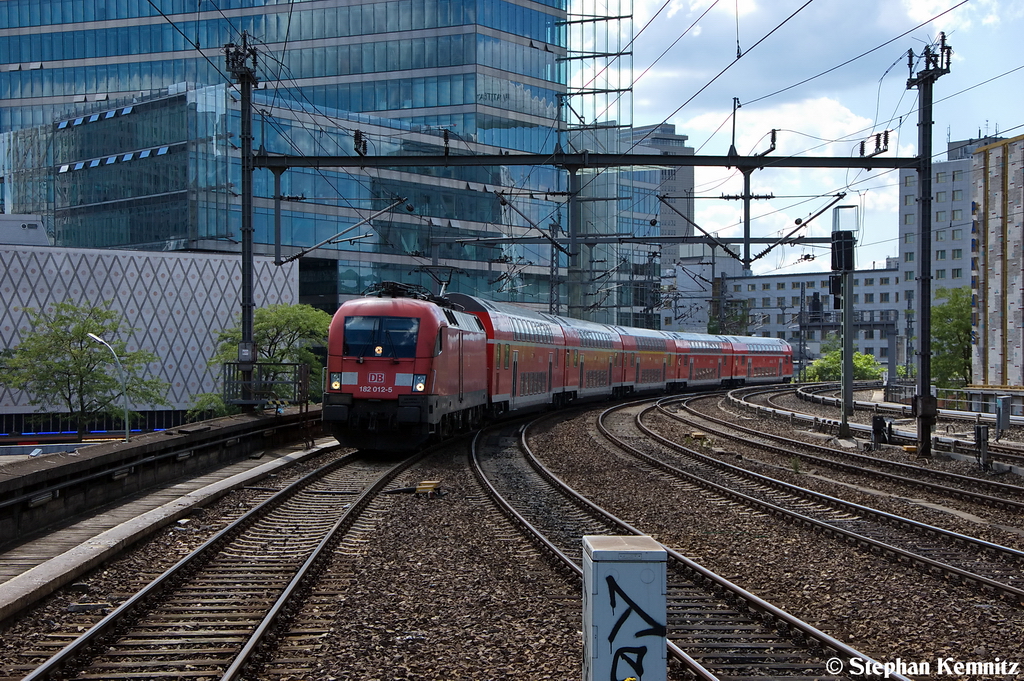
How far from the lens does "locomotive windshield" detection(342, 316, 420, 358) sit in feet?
62.6

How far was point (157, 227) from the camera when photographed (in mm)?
58312

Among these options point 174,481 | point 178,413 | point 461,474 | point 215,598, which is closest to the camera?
point 215,598

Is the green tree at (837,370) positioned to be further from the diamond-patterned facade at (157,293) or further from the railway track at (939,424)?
the diamond-patterned facade at (157,293)

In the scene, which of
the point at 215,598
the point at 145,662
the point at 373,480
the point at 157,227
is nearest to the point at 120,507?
the point at 373,480

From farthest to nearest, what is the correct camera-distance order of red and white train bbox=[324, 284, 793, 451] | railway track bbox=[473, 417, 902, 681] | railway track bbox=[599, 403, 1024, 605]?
red and white train bbox=[324, 284, 793, 451] → railway track bbox=[599, 403, 1024, 605] → railway track bbox=[473, 417, 902, 681]

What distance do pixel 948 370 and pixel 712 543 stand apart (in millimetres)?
64005

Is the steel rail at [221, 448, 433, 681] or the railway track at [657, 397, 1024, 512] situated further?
the railway track at [657, 397, 1024, 512]

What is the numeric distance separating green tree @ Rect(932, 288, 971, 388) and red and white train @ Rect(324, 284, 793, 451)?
37.6 meters

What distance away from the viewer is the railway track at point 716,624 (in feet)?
21.0

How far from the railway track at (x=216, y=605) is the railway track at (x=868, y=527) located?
589cm

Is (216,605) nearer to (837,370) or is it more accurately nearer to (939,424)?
(939,424)

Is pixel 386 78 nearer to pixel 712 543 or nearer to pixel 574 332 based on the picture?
pixel 574 332

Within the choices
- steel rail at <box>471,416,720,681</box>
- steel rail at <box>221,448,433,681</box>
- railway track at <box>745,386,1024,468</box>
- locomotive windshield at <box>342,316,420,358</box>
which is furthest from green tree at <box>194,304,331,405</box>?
steel rail at <box>221,448,433,681</box>

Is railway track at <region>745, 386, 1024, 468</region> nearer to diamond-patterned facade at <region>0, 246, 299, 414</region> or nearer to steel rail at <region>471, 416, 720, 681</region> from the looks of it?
steel rail at <region>471, 416, 720, 681</region>
